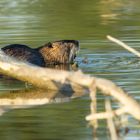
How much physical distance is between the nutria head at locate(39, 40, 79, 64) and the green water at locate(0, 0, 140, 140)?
223 millimetres

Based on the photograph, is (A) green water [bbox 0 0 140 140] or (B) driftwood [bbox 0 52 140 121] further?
(A) green water [bbox 0 0 140 140]

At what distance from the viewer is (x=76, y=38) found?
1591cm

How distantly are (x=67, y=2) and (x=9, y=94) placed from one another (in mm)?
13326

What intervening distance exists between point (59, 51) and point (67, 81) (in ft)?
12.0

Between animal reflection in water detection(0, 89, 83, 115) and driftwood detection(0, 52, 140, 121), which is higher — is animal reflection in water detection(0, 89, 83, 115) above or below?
below

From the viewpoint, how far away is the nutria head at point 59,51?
1323 centimetres

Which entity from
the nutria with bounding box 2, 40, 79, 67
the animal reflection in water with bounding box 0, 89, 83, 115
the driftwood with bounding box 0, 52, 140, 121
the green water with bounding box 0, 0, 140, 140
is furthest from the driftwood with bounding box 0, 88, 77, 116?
the nutria with bounding box 2, 40, 79, 67

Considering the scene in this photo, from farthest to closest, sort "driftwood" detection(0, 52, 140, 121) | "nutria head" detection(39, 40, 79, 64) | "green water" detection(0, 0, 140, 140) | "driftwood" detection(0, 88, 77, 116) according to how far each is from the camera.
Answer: "nutria head" detection(39, 40, 79, 64)
"driftwood" detection(0, 88, 77, 116)
"green water" detection(0, 0, 140, 140)
"driftwood" detection(0, 52, 140, 121)

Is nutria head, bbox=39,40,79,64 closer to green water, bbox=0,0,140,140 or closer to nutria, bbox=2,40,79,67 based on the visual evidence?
nutria, bbox=2,40,79,67

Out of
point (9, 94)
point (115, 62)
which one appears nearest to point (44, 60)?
point (115, 62)

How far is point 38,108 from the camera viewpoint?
943 centimetres

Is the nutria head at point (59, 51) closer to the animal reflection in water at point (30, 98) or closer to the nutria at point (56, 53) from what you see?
the nutria at point (56, 53)

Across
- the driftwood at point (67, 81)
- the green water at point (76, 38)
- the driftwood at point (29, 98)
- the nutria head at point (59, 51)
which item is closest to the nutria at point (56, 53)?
the nutria head at point (59, 51)

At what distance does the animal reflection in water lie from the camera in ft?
31.9
